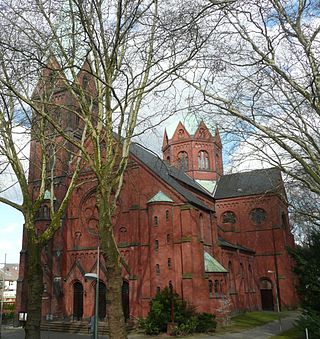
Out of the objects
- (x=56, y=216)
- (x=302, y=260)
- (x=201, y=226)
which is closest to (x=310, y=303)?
(x=302, y=260)

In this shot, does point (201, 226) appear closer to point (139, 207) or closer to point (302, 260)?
point (139, 207)

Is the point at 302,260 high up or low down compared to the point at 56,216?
down

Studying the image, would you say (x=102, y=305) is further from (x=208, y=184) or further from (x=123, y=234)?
(x=208, y=184)

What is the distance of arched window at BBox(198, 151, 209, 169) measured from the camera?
46.8 meters

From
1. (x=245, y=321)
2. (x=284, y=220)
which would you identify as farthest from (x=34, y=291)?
(x=284, y=220)

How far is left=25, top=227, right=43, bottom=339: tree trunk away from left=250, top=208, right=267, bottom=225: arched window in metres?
30.9

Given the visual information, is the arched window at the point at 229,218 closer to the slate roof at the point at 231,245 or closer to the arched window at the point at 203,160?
the slate roof at the point at 231,245

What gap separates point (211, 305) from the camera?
24.9 meters

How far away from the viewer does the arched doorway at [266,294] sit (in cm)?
3756

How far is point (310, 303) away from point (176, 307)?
841cm

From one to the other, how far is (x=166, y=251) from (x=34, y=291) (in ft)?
43.7

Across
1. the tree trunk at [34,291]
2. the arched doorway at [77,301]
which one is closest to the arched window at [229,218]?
the arched doorway at [77,301]

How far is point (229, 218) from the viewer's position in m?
42.0

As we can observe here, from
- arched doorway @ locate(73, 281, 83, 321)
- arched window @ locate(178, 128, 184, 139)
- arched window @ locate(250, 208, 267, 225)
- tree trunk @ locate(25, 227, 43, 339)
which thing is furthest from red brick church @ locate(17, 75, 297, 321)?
arched window @ locate(178, 128, 184, 139)
